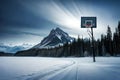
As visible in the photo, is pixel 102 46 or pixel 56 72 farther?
pixel 102 46

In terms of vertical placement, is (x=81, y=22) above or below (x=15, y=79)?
above

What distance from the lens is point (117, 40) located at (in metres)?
73.1

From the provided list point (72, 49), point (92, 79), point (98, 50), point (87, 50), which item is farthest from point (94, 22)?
point (72, 49)

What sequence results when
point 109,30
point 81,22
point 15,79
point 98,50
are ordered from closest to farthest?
point 15,79 → point 81,22 → point 109,30 → point 98,50

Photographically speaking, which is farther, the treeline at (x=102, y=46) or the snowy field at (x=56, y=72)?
the treeline at (x=102, y=46)

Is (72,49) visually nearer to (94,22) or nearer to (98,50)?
(98,50)

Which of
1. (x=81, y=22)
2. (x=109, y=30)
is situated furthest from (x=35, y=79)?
(x=109, y=30)

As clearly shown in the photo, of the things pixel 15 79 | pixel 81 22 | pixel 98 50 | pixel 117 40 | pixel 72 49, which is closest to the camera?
pixel 15 79

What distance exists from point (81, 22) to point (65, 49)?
81.2 m

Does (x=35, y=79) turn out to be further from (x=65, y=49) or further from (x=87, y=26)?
(x=65, y=49)

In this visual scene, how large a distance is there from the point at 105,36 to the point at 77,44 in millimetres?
21322

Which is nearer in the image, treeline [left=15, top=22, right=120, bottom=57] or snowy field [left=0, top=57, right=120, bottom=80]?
snowy field [left=0, top=57, right=120, bottom=80]

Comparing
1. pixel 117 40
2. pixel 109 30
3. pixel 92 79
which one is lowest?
pixel 92 79

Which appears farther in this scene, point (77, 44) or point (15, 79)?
point (77, 44)
